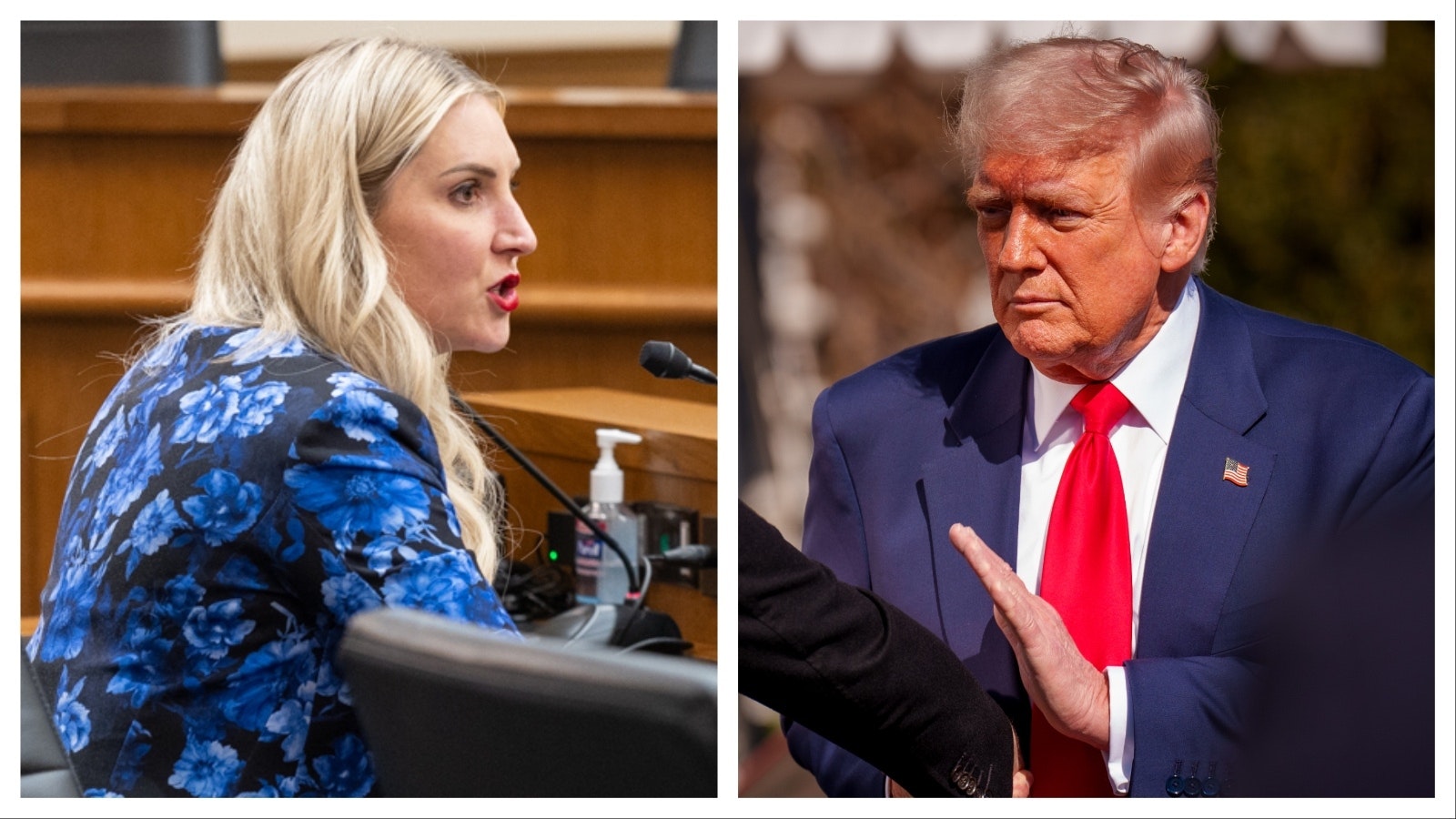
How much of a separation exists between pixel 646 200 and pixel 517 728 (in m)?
1.13

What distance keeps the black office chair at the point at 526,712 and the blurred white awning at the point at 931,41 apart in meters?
1.06

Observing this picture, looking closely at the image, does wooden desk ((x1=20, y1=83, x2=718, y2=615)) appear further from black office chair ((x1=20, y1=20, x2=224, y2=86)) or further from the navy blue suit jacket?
the navy blue suit jacket

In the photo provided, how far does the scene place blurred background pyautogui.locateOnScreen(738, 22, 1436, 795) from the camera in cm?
216

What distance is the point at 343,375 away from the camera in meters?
1.98

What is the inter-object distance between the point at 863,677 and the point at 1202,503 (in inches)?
21.4

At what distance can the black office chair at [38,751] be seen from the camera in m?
2.15

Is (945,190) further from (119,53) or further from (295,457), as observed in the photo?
(119,53)

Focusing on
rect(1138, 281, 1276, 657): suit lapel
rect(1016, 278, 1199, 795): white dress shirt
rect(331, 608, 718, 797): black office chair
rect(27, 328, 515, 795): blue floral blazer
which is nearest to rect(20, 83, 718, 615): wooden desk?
rect(27, 328, 515, 795): blue floral blazer

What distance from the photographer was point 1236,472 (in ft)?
6.83

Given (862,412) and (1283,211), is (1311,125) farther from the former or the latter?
(862,412)

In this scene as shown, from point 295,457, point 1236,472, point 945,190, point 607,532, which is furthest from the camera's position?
point 607,532

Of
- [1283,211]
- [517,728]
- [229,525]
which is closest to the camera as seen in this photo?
[517,728]

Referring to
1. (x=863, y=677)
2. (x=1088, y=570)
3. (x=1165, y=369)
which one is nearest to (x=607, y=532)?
(x=863, y=677)

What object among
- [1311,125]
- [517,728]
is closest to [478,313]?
[517,728]
